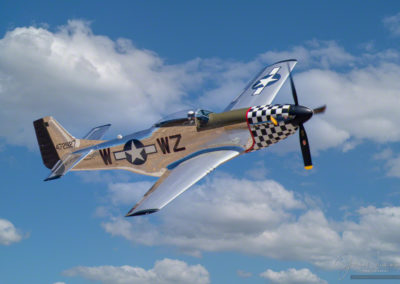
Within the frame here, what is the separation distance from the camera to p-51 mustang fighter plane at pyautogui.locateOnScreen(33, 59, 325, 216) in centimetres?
1595

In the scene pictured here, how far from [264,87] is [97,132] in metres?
9.62

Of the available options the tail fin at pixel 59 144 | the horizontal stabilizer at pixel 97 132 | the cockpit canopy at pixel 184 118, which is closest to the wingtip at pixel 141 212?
the cockpit canopy at pixel 184 118

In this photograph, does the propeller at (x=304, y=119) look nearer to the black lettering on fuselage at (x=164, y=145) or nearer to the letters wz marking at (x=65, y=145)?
the black lettering on fuselage at (x=164, y=145)

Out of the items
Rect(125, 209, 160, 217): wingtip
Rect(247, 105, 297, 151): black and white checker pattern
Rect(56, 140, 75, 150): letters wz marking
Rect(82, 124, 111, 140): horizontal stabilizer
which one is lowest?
Rect(125, 209, 160, 217): wingtip

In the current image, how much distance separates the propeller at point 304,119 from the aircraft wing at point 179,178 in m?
2.69

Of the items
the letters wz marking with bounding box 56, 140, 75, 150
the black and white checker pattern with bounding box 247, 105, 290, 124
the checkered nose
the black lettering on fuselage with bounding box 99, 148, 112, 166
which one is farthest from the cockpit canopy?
the letters wz marking with bounding box 56, 140, 75, 150

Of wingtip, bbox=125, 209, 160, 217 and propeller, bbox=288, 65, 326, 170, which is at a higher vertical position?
propeller, bbox=288, 65, 326, 170

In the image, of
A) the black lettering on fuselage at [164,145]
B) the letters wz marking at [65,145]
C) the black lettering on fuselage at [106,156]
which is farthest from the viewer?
the letters wz marking at [65,145]

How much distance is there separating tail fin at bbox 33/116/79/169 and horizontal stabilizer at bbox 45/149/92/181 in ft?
1.66

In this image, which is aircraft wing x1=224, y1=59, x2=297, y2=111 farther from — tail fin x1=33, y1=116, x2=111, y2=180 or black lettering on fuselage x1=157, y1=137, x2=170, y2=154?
tail fin x1=33, y1=116, x2=111, y2=180

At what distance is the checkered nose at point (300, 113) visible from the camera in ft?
52.6

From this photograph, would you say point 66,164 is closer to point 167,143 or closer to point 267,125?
point 167,143

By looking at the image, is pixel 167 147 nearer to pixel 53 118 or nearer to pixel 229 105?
pixel 229 105

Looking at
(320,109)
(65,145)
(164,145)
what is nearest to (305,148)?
(320,109)
